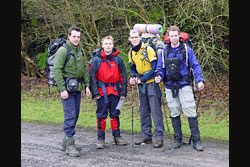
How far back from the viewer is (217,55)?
12.4 m

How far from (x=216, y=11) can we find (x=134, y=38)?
518 centimetres

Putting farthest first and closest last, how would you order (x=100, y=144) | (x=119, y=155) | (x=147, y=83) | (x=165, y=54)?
(x=147, y=83) < (x=100, y=144) < (x=165, y=54) < (x=119, y=155)

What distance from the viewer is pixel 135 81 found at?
7.04 metres

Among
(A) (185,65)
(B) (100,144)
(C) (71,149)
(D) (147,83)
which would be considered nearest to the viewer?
(C) (71,149)

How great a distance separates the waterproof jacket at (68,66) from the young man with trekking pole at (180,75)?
142cm

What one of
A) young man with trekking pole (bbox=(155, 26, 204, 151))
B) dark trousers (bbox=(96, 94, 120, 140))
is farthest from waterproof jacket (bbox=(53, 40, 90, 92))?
young man with trekking pole (bbox=(155, 26, 204, 151))

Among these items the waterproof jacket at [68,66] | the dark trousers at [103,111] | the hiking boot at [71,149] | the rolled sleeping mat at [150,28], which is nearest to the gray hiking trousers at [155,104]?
the dark trousers at [103,111]

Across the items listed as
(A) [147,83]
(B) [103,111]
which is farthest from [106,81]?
(A) [147,83]

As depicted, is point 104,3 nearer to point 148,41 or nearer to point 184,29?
point 184,29

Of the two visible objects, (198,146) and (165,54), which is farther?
(165,54)

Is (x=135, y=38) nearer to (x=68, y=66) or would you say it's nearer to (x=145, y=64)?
(x=145, y=64)

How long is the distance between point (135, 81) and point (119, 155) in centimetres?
152

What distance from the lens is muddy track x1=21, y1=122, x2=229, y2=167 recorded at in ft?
19.0

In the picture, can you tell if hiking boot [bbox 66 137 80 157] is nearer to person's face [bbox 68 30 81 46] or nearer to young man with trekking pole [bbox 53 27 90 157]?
young man with trekking pole [bbox 53 27 90 157]
